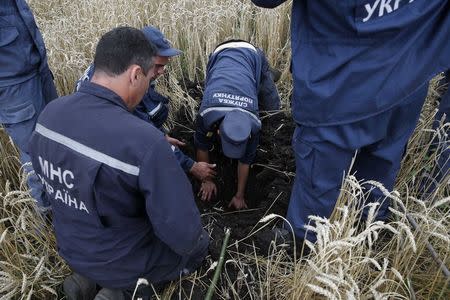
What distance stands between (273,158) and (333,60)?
124 cm

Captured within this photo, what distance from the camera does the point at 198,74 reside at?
3225 mm

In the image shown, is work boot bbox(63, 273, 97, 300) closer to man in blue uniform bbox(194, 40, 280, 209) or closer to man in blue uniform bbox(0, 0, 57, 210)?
man in blue uniform bbox(0, 0, 57, 210)

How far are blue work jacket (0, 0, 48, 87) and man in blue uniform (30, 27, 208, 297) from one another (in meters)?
0.69

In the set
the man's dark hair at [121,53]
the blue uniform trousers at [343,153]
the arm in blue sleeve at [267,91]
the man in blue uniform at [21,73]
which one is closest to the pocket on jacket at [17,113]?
the man in blue uniform at [21,73]

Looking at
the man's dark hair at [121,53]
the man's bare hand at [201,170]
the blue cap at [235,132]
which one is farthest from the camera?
the man's bare hand at [201,170]

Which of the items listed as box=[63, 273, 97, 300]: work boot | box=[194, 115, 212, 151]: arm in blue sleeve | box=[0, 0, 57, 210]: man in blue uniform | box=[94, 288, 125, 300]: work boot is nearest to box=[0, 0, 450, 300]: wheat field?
box=[63, 273, 97, 300]: work boot

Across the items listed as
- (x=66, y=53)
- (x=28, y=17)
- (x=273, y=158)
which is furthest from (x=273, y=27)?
(x=28, y=17)

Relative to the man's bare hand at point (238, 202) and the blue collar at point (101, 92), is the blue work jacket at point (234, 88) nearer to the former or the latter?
the man's bare hand at point (238, 202)

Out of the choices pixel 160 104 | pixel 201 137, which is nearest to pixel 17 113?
pixel 160 104

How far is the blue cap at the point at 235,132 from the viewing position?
194cm

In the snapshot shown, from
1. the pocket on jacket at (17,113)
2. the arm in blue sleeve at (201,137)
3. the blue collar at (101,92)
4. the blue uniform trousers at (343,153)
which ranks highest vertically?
the blue collar at (101,92)

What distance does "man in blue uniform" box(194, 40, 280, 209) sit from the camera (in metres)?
1.99

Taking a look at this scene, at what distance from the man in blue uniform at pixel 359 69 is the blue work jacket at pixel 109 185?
562 mm

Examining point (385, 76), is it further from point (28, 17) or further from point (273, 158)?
point (28, 17)
